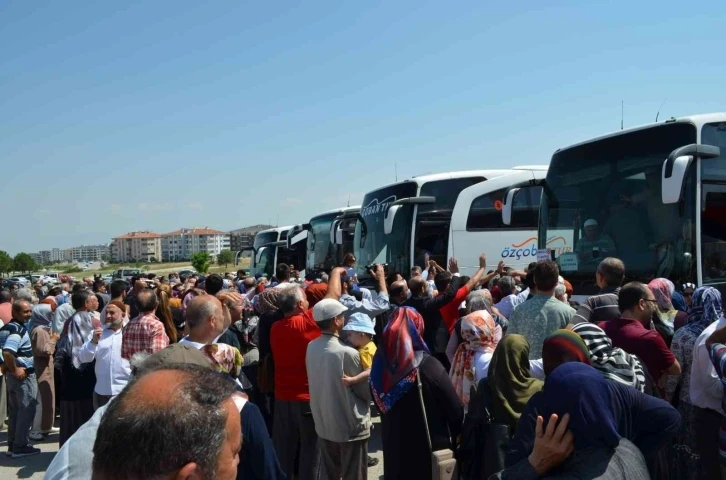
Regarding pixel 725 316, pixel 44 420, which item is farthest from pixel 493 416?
pixel 44 420

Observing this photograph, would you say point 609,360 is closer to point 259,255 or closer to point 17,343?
point 17,343

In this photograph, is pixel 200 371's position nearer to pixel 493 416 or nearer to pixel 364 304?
pixel 493 416

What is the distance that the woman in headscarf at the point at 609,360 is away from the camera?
9.85 feet

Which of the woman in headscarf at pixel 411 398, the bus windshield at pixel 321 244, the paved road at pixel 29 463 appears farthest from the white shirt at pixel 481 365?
the bus windshield at pixel 321 244

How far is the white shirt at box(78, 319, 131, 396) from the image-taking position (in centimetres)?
600

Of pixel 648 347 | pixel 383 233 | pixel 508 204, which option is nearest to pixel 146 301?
pixel 648 347

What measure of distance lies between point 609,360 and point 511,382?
1.96ft

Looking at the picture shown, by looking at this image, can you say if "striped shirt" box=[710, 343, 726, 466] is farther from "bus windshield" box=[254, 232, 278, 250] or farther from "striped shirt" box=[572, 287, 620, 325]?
"bus windshield" box=[254, 232, 278, 250]

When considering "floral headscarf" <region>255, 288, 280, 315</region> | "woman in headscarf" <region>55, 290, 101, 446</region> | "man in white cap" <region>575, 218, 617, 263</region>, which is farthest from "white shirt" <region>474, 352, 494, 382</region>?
"woman in headscarf" <region>55, 290, 101, 446</region>

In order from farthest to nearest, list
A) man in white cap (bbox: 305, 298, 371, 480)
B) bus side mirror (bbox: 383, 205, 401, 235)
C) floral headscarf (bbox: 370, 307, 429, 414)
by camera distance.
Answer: bus side mirror (bbox: 383, 205, 401, 235) → man in white cap (bbox: 305, 298, 371, 480) → floral headscarf (bbox: 370, 307, 429, 414)

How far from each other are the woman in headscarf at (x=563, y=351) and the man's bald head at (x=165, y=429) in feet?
5.45

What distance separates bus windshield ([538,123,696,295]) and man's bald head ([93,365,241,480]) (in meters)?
6.63

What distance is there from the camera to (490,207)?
1272 centimetres

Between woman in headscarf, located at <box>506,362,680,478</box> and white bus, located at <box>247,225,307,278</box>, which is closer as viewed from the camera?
woman in headscarf, located at <box>506,362,680,478</box>
